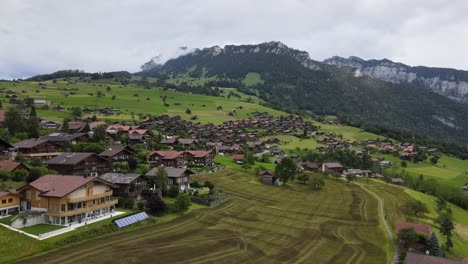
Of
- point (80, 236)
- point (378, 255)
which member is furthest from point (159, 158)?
point (378, 255)

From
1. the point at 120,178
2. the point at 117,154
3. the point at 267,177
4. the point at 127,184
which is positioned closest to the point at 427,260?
the point at 127,184

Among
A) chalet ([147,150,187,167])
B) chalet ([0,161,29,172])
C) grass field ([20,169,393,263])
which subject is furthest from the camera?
chalet ([147,150,187,167])

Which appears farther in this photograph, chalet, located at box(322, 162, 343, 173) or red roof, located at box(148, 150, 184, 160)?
chalet, located at box(322, 162, 343, 173)

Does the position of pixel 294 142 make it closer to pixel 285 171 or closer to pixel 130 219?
pixel 285 171

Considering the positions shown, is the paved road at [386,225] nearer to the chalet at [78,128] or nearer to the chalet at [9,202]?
the chalet at [9,202]

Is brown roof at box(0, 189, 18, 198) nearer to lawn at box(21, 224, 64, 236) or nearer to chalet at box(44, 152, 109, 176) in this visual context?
lawn at box(21, 224, 64, 236)

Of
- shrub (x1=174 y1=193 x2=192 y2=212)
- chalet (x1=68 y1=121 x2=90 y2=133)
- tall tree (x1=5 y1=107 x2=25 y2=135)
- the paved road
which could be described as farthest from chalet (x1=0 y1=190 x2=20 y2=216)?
chalet (x1=68 y1=121 x2=90 y2=133)
